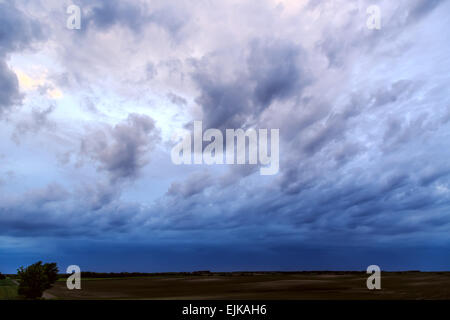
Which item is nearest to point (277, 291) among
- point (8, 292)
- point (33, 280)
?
point (33, 280)

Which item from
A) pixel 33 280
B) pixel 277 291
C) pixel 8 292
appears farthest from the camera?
pixel 277 291

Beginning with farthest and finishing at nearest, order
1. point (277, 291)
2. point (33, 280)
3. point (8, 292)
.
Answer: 1. point (277, 291)
2. point (8, 292)
3. point (33, 280)

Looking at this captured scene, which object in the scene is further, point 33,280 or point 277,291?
point 277,291

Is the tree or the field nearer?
the tree

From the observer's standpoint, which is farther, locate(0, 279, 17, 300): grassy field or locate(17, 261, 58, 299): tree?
locate(0, 279, 17, 300): grassy field

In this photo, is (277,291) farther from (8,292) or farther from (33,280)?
(8,292)

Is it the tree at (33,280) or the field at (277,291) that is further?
the field at (277,291)

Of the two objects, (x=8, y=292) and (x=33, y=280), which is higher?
(x=33, y=280)

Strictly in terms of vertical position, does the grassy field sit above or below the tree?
below
